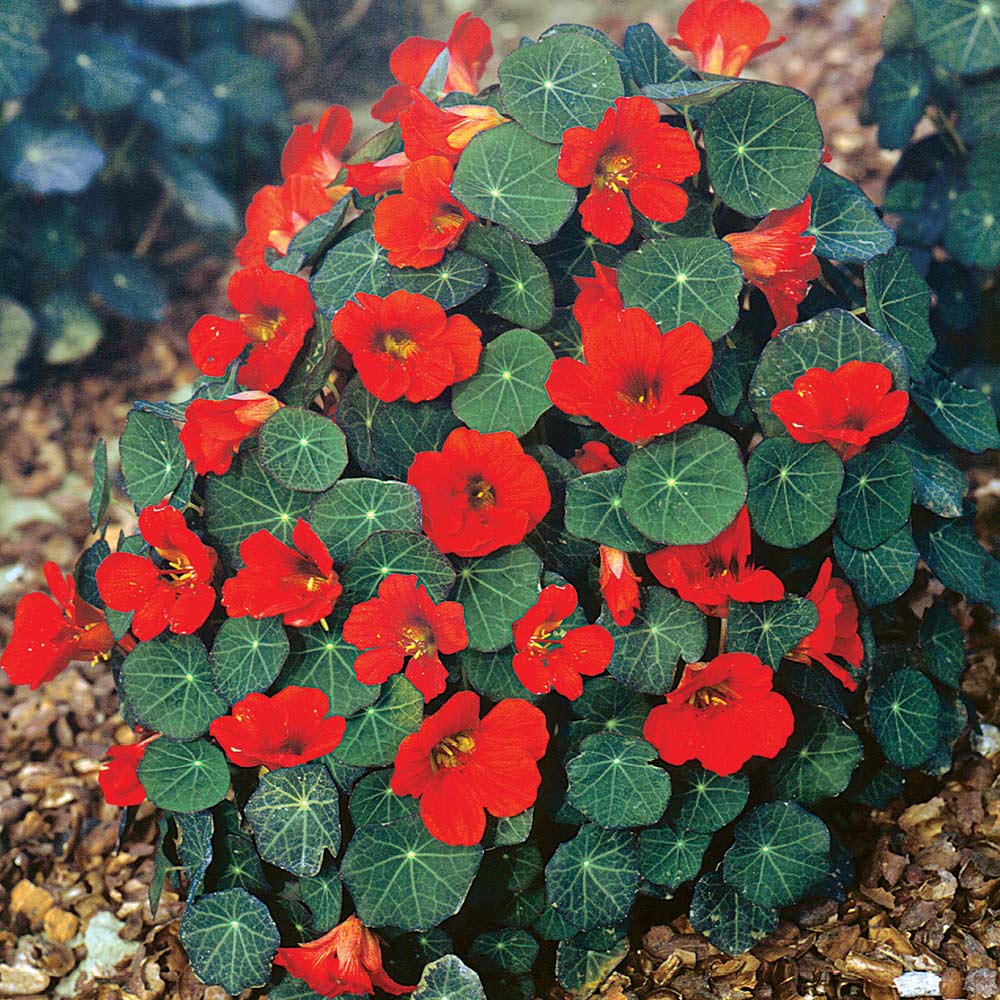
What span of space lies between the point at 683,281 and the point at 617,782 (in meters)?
0.73

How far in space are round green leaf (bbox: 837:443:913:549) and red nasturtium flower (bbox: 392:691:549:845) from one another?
1.78 feet

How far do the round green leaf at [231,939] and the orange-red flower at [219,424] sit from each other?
0.67 m

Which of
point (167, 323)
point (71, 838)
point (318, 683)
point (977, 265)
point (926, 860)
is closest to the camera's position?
point (318, 683)

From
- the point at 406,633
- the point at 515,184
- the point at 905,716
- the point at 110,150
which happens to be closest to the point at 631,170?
the point at 515,184

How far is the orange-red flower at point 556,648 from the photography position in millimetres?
1563

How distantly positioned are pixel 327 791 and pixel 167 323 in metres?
2.55

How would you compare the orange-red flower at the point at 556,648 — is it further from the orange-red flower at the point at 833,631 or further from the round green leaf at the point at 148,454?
the round green leaf at the point at 148,454

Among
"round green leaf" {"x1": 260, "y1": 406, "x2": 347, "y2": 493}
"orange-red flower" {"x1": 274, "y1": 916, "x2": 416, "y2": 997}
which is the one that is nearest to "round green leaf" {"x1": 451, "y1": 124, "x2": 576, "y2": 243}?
"round green leaf" {"x1": 260, "y1": 406, "x2": 347, "y2": 493}

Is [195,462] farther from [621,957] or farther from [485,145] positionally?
[621,957]

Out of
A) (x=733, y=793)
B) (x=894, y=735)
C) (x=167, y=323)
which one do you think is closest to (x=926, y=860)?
(x=894, y=735)

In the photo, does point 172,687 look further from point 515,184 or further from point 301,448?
point 515,184

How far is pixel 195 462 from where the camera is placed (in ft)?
5.57

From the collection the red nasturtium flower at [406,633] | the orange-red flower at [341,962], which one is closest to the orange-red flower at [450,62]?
the red nasturtium flower at [406,633]

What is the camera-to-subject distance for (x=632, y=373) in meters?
1.58
